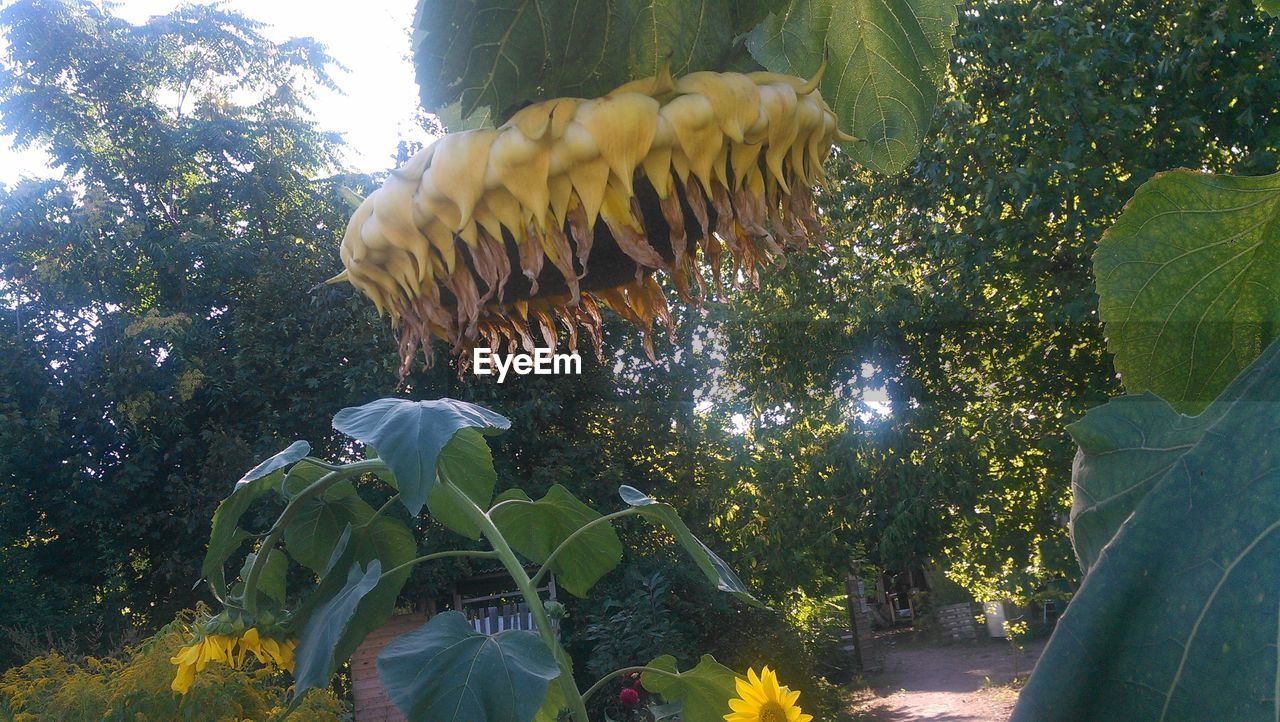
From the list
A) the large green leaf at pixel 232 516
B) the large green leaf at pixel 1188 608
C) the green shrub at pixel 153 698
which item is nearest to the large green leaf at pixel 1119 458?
the large green leaf at pixel 1188 608

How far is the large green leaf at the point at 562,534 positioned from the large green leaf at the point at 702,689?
17cm

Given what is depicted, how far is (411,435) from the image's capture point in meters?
0.79

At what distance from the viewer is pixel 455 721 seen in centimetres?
92

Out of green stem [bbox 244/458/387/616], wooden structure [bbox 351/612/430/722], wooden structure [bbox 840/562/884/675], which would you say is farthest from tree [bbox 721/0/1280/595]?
green stem [bbox 244/458/387/616]

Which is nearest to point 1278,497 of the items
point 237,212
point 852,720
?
point 852,720

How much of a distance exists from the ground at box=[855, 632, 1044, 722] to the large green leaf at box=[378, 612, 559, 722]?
566cm

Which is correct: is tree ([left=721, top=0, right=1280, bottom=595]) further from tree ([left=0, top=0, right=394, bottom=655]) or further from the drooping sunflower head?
the drooping sunflower head

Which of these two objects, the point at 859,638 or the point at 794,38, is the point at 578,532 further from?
the point at 859,638

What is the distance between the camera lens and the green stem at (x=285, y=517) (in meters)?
0.98

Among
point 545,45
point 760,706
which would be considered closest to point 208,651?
point 760,706

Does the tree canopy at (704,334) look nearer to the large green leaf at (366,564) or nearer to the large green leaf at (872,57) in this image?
the large green leaf at (366,564)

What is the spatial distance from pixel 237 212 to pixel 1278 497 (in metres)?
8.66

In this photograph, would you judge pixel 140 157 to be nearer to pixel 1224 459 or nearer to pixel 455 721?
pixel 455 721

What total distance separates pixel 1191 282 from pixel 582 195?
0.31 m
